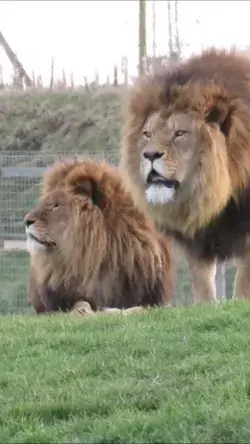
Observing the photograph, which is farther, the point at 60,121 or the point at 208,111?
the point at 60,121

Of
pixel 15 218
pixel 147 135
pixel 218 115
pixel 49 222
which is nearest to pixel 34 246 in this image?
pixel 49 222

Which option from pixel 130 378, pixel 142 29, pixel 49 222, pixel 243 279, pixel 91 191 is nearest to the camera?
pixel 130 378

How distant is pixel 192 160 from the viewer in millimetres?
5109

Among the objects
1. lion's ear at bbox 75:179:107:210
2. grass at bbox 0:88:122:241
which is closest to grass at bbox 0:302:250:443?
lion's ear at bbox 75:179:107:210

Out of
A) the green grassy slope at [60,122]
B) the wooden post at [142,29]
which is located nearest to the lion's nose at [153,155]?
the wooden post at [142,29]

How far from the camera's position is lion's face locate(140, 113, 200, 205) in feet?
16.7

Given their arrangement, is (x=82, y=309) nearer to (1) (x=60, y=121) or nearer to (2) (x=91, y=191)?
(2) (x=91, y=191)

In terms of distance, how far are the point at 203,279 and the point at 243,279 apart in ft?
1.46

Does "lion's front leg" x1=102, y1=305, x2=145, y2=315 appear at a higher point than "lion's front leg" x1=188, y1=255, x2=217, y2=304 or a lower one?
lower

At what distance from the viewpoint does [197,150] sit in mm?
5102

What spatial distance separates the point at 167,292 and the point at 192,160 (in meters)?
1.52

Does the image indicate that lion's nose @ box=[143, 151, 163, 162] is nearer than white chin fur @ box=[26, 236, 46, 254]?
Yes

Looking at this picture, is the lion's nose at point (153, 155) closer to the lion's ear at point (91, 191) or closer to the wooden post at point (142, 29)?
the lion's ear at point (91, 191)

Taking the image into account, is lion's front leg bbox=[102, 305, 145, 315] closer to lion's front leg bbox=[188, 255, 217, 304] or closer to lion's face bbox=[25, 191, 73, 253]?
lion's front leg bbox=[188, 255, 217, 304]
